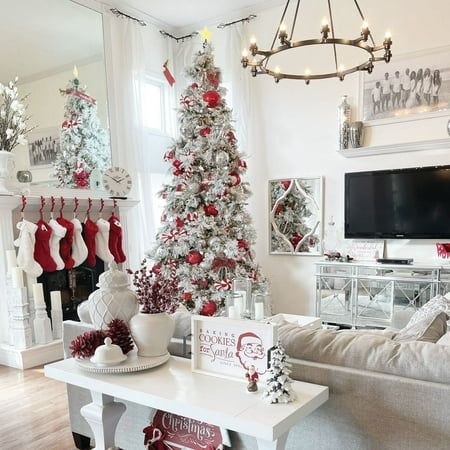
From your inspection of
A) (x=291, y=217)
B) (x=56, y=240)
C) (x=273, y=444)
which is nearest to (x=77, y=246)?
(x=56, y=240)

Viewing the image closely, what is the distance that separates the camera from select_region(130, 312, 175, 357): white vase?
1.62 metres

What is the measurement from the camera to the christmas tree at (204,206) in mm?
3867

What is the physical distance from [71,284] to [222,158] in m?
2.01

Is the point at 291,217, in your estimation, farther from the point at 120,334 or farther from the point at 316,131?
the point at 120,334

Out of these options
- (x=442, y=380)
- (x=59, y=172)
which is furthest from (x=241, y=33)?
(x=442, y=380)

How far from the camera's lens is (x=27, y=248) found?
3635 mm

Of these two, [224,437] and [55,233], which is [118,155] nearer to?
[55,233]

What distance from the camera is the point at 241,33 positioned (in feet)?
16.6

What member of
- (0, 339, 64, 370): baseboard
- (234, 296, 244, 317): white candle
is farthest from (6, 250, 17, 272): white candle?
(234, 296, 244, 317): white candle

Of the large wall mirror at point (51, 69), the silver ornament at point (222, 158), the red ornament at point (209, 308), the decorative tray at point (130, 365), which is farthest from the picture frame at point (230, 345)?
the large wall mirror at point (51, 69)

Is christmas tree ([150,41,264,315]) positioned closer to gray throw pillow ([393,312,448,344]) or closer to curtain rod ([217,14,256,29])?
curtain rod ([217,14,256,29])

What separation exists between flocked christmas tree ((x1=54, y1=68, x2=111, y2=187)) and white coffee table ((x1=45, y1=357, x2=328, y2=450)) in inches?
115

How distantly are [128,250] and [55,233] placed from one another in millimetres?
1127

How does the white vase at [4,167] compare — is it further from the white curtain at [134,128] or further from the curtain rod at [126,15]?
the curtain rod at [126,15]
